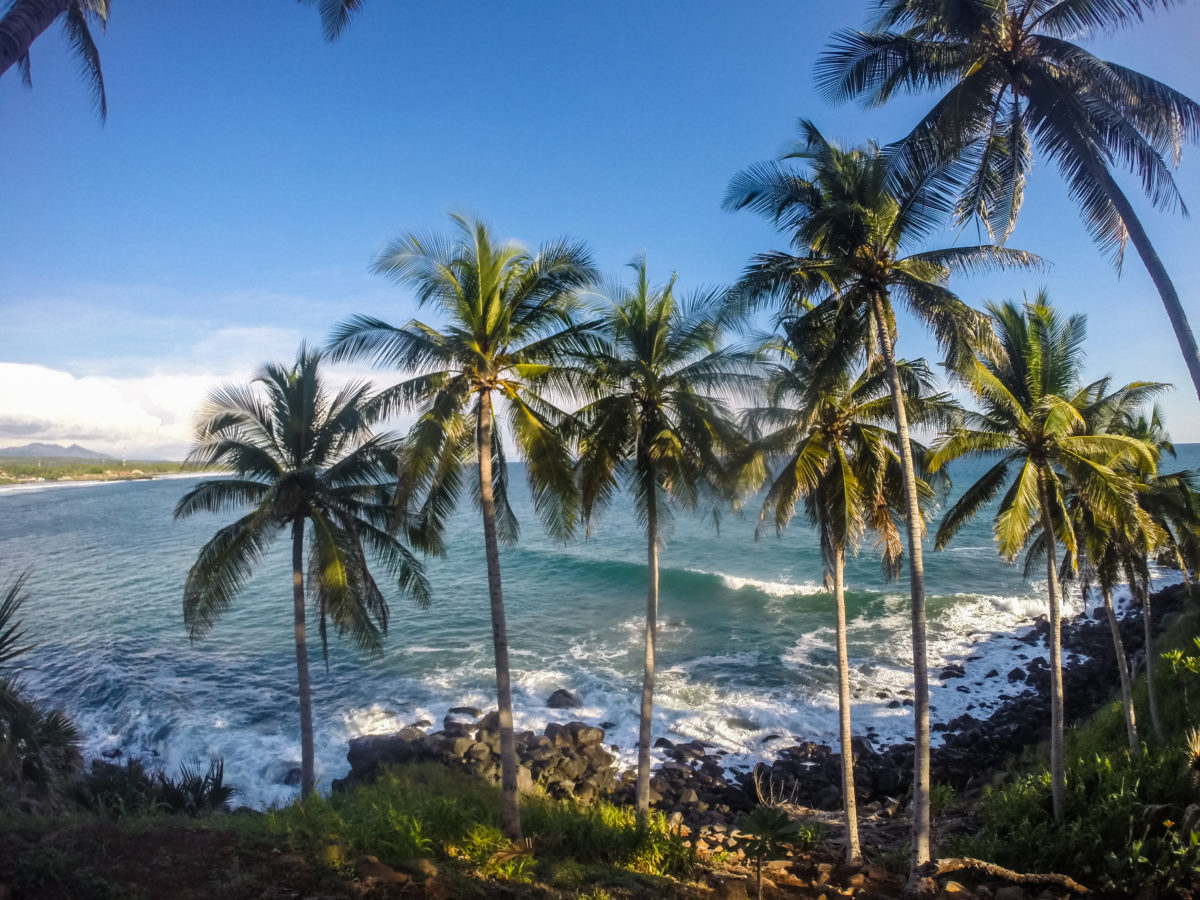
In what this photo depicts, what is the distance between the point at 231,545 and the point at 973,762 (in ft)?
64.9

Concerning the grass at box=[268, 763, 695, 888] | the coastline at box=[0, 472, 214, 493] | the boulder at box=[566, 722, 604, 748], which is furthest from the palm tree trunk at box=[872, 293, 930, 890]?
the coastline at box=[0, 472, 214, 493]

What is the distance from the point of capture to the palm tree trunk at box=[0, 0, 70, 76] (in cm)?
596

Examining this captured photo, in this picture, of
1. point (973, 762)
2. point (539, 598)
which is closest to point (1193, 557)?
point (973, 762)

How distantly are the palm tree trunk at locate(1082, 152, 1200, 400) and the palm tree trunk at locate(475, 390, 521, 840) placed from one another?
8328mm

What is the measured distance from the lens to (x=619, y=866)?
8.16m

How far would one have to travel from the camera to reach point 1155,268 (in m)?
6.98

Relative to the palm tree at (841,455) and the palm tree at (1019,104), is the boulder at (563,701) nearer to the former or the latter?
the palm tree at (841,455)

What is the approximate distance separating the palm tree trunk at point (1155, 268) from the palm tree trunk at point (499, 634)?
833cm

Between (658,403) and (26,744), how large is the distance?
38.9 feet

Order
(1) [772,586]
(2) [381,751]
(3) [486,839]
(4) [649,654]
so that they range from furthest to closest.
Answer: (1) [772,586] → (2) [381,751] → (4) [649,654] → (3) [486,839]

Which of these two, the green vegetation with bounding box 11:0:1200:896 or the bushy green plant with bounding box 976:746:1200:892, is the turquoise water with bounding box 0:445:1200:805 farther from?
the bushy green plant with bounding box 976:746:1200:892

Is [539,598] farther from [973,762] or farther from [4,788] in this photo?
[4,788]

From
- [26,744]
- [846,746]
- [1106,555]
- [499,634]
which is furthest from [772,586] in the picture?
[26,744]

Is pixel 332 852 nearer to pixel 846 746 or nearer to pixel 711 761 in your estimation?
pixel 846 746
